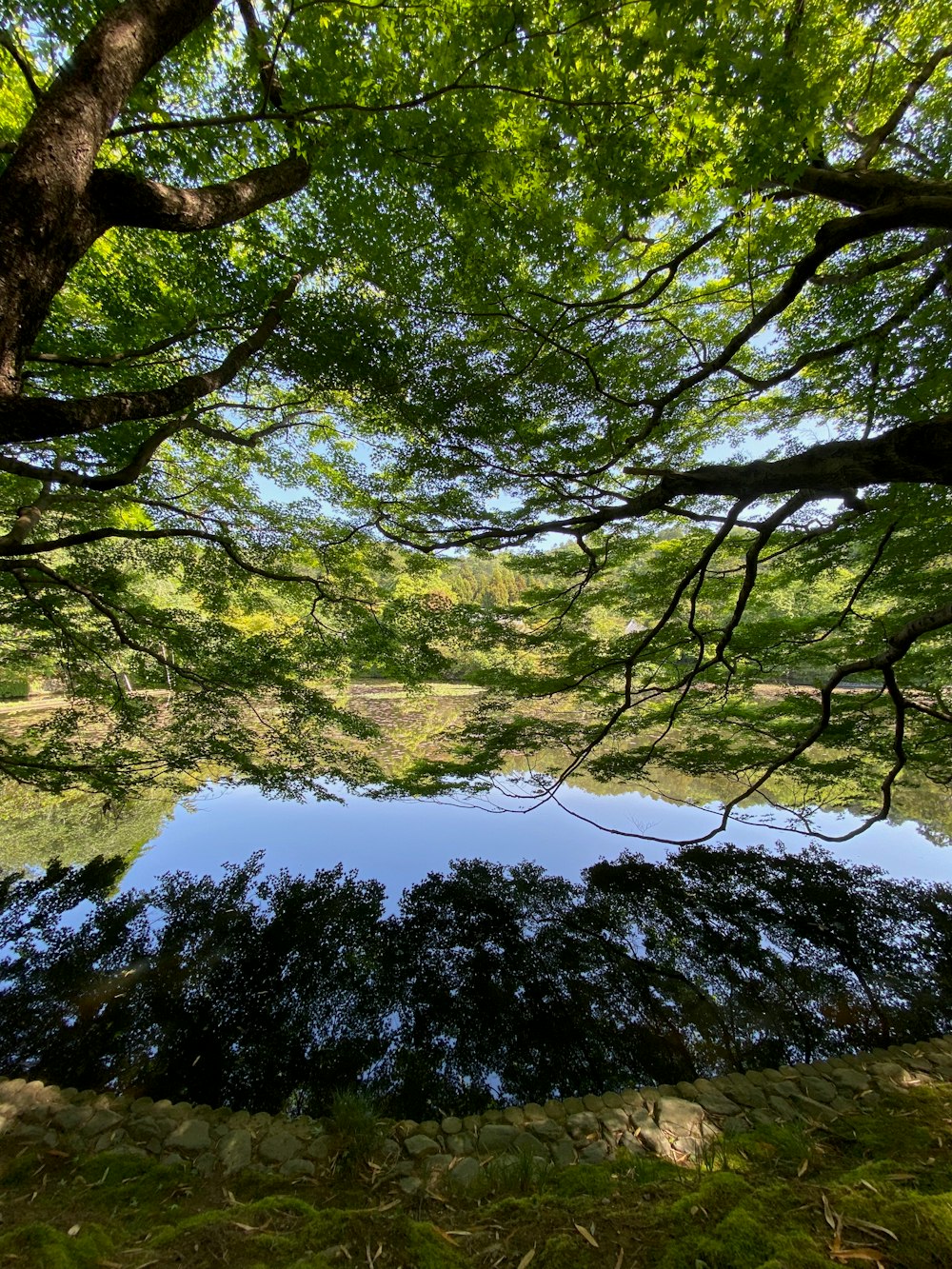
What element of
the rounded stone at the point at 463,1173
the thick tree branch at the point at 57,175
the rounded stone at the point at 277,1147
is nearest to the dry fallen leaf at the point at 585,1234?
the rounded stone at the point at 463,1173

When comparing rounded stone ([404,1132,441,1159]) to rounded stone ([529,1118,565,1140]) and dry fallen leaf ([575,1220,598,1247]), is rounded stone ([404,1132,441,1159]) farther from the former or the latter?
dry fallen leaf ([575,1220,598,1247])

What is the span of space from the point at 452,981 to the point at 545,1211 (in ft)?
8.17

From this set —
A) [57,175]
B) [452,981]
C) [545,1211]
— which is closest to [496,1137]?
[545,1211]

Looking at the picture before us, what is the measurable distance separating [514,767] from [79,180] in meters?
10.1

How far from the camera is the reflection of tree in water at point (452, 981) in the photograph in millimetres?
2959

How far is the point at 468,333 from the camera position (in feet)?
10.3

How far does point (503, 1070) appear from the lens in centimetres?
296

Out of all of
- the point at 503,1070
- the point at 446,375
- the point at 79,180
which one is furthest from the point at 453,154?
the point at 503,1070

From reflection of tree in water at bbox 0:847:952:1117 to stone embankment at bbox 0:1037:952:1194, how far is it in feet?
1.15

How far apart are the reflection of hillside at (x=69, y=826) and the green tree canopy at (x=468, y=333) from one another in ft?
5.76

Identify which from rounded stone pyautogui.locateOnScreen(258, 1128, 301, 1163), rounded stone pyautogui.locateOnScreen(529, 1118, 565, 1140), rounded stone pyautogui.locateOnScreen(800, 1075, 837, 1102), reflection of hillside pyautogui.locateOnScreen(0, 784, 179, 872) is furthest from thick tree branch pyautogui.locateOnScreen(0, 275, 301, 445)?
reflection of hillside pyautogui.locateOnScreen(0, 784, 179, 872)

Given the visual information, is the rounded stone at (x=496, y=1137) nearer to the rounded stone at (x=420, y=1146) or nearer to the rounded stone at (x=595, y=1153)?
the rounded stone at (x=420, y=1146)

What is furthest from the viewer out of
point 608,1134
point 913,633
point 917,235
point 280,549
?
point 280,549

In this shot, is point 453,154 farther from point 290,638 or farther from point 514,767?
point 514,767
